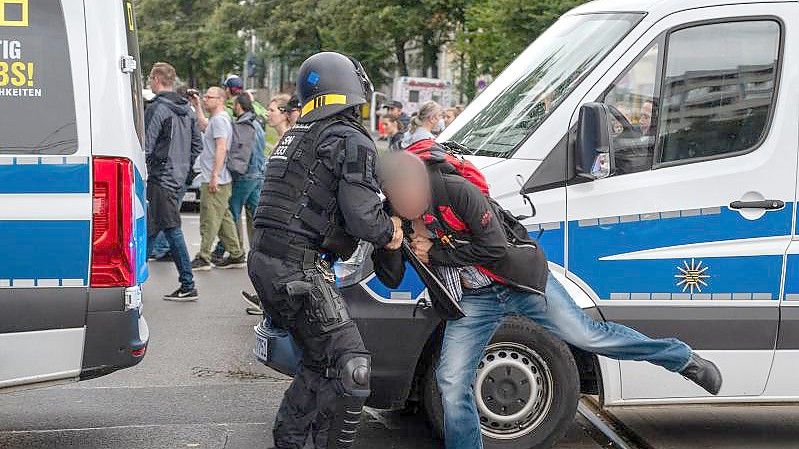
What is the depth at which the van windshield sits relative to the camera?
18.1ft

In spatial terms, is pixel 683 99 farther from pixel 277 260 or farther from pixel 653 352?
pixel 277 260

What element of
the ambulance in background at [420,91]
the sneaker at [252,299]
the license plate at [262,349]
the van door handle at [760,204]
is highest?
the van door handle at [760,204]

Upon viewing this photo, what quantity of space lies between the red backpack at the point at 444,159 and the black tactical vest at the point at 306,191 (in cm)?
33

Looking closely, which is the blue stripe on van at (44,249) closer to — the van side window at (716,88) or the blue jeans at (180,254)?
the van side window at (716,88)

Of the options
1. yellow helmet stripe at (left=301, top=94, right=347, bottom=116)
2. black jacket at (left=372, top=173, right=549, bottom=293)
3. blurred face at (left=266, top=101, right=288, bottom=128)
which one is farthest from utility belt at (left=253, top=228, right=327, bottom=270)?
blurred face at (left=266, top=101, right=288, bottom=128)

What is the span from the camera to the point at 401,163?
464cm

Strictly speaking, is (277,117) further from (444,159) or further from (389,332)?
(444,159)

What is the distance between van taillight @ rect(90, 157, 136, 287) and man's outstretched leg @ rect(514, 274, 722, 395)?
67.4 inches

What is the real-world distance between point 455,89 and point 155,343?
1549 inches

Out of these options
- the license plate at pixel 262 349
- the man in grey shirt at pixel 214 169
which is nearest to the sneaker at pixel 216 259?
the man in grey shirt at pixel 214 169

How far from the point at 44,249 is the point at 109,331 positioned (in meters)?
0.45

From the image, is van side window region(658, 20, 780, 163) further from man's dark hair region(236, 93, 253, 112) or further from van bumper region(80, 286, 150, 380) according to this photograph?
man's dark hair region(236, 93, 253, 112)

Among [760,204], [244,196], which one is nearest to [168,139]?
[244,196]

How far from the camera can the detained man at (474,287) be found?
15.3 ft
